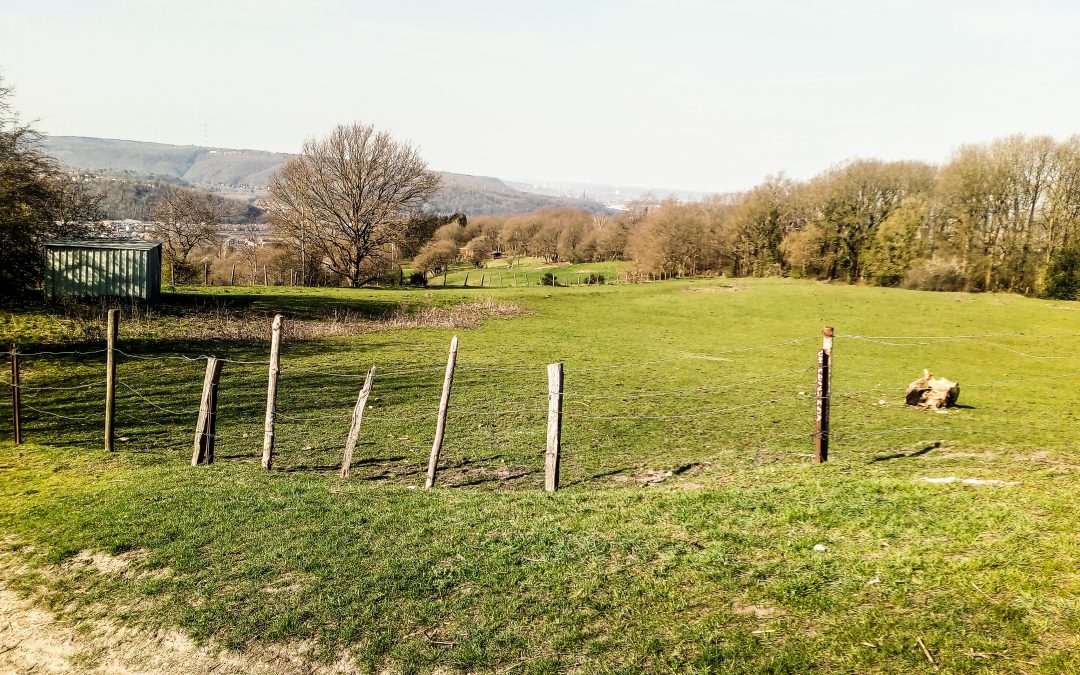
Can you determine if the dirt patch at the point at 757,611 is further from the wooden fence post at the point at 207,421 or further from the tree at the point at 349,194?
the tree at the point at 349,194

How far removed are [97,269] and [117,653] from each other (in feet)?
89.6

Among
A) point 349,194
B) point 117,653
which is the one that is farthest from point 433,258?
point 117,653

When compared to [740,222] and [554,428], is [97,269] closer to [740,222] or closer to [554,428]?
[554,428]

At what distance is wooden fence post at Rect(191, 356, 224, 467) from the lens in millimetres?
11039

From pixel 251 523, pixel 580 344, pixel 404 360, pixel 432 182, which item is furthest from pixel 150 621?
pixel 432 182

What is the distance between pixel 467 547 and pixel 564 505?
1.75 metres

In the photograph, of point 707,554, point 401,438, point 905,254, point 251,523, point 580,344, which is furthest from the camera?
point 905,254

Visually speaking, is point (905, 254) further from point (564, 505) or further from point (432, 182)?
point (564, 505)

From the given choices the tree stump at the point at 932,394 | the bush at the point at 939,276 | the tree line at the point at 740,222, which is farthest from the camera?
the bush at the point at 939,276

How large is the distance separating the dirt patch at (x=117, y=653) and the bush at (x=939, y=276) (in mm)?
53274

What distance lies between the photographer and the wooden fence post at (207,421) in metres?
11.0

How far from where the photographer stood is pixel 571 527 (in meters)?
7.60

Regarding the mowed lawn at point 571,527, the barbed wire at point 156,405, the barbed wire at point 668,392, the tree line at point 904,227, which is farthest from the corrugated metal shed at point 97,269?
the tree line at point 904,227

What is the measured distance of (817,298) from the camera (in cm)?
4416
